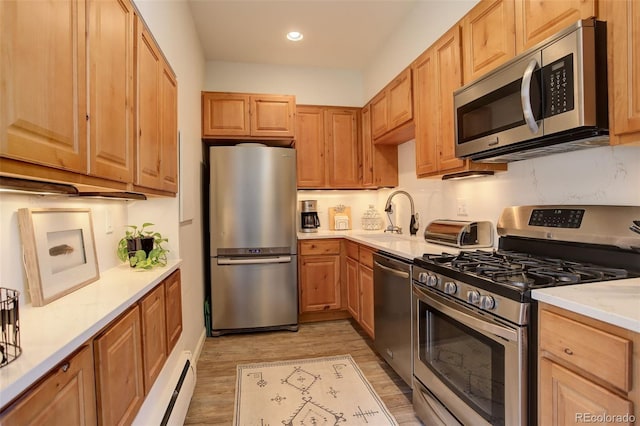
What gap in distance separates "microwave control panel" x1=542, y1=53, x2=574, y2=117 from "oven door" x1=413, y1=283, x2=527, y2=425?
0.90 meters

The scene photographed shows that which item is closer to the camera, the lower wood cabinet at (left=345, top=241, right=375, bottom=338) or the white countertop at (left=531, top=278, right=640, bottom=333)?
the white countertop at (left=531, top=278, right=640, bottom=333)

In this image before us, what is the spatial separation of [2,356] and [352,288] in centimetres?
274

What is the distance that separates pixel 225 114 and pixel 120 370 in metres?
2.75

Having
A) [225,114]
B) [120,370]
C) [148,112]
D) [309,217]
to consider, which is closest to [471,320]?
[120,370]

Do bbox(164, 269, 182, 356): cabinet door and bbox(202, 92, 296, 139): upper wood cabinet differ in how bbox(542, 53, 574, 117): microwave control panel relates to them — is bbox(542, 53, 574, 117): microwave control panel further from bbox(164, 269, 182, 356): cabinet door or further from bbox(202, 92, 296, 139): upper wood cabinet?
bbox(202, 92, 296, 139): upper wood cabinet

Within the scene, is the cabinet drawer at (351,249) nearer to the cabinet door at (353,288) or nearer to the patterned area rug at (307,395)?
the cabinet door at (353,288)

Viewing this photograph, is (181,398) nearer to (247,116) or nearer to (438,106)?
(438,106)

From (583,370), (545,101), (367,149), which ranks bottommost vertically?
(583,370)

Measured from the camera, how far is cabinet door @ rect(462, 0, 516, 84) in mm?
1666

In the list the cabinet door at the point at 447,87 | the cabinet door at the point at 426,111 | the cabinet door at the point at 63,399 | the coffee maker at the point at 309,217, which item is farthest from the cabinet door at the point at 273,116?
the cabinet door at the point at 63,399

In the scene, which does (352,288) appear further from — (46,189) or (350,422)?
(46,189)

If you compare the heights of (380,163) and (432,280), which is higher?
(380,163)

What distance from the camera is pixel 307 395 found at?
2082 millimetres

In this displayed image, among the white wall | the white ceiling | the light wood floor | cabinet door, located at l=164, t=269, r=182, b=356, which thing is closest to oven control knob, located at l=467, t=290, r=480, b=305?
the light wood floor
